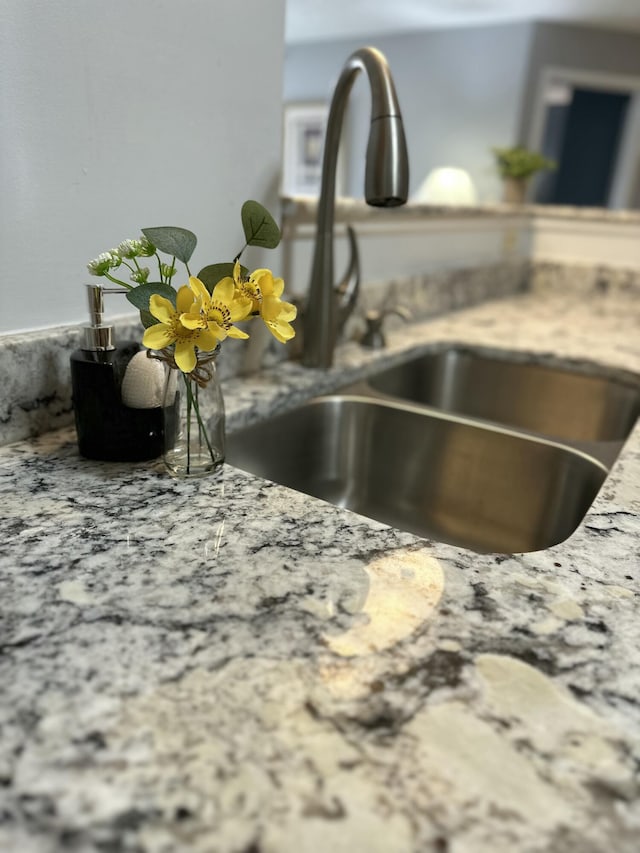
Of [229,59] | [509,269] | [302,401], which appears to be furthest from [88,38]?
[509,269]

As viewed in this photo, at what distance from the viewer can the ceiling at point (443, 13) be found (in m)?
5.01

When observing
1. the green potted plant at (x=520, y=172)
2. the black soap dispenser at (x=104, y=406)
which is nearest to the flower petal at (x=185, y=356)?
the black soap dispenser at (x=104, y=406)

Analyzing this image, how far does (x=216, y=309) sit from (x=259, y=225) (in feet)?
0.43

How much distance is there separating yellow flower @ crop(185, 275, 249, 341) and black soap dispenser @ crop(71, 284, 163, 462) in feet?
0.45

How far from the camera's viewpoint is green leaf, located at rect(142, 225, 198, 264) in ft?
2.17

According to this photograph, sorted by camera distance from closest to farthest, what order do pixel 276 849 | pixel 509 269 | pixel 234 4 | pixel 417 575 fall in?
pixel 276 849
pixel 417 575
pixel 234 4
pixel 509 269

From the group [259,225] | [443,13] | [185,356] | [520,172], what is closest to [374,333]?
[259,225]

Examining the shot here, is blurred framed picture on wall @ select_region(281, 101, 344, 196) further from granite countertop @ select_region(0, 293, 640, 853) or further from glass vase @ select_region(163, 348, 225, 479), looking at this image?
granite countertop @ select_region(0, 293, 640, 853)

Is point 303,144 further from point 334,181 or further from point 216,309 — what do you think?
point 216,309

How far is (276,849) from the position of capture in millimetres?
326

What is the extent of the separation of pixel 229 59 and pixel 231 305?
19.5 inches

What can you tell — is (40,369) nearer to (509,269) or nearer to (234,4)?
(234,4)

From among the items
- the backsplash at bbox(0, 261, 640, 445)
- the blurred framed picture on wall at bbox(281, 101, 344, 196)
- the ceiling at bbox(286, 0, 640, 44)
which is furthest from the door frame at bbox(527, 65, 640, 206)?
the backsplash at bbox(0, 261, 640, 445)

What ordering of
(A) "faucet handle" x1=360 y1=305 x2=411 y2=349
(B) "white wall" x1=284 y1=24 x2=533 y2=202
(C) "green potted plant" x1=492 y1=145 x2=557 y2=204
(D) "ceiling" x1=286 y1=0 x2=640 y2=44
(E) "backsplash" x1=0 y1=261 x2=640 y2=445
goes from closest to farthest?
(E) "backsplash" x1=0 y1=261 x2=640 y2=445
(A) "faucet handle" x1=360 y1=305 x2=411 y2=349
(C) "green potted plant" x1=492 y1=145 x2=557 y2=204
(D) "ceiling" x1=286 y1=0 x2=640 y2=44
(B) "white wall" x1=284 y1=24 x2=533 y2=202
